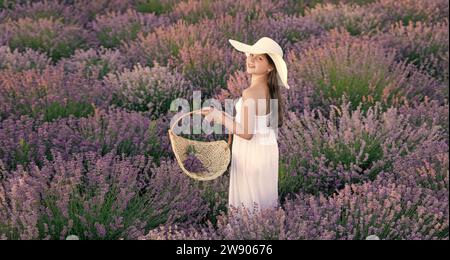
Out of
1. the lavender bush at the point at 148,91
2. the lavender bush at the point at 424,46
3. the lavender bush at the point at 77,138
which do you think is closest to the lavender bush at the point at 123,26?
the lavender bush at the point at 148,91

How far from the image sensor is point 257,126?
349 centimetres

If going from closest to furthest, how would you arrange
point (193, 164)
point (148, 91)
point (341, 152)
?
point (193, 164)
point (341, 152)
point (148, 91)

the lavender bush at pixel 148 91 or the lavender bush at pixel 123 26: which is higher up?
the lavender bush at pixel 123 26

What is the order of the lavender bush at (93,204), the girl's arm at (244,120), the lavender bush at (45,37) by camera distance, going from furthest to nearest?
the lavender bush at (45,37), the girl's arm at (244,120), the lavender bush at (93,204)

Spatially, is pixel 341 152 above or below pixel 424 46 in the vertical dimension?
below

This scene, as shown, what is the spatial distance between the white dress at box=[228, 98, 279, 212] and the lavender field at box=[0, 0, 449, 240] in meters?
0.14

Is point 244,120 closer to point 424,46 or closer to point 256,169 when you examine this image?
point 256,169

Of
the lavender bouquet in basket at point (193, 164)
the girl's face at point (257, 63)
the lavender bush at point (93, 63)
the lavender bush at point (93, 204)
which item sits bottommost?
the lavender bush at point (93, 204)

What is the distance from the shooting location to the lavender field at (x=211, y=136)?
3.42 metres

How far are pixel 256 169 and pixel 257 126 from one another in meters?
0.28

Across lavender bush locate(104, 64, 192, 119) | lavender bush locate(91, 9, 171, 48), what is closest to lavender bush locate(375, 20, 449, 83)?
lavender bush locate(104, 64, 192, 119)

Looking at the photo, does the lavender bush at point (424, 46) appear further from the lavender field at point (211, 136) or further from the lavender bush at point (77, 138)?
the lavender bush at point (77, 138)

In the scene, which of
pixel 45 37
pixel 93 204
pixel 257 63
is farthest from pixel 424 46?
pixel 93 204

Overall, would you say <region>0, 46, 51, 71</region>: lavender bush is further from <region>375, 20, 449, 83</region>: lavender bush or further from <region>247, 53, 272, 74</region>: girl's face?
<region>375, 20, 449, 83</region>: lavender bush
